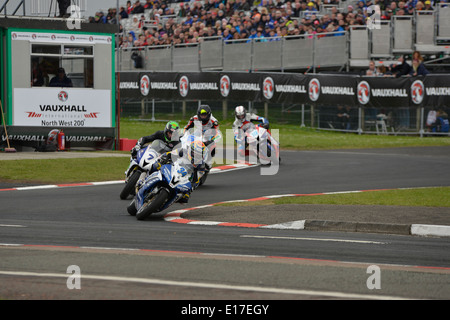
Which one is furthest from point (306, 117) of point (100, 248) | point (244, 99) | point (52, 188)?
point (100, 248)

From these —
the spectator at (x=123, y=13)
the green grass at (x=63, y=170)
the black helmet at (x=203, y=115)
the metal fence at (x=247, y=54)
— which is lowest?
the green grass at (x=63, y=170)

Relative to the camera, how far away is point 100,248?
8883mm

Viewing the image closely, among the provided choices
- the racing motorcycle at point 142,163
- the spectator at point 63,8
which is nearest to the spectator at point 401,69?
the spectator at point 63,8

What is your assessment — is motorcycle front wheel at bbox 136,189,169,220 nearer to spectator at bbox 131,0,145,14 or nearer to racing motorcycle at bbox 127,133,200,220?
racing motorcycle at bbox 127,133,200,220

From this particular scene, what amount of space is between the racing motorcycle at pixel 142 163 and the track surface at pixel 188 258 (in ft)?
1.00

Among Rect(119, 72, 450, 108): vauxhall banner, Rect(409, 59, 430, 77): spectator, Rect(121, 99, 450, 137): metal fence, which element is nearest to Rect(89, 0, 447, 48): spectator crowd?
Rect(119, 72, 450, 108): vauxhall banner

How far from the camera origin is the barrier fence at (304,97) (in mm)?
27859

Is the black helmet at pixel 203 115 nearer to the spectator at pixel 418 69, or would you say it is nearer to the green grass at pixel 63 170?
the green grass at pixel 63 170

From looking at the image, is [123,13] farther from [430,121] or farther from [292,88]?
[430,121]

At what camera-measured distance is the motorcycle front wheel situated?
38.7 feet

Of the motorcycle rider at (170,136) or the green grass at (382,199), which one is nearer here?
the green grass at (382,199)

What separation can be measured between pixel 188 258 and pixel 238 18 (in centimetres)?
2867
